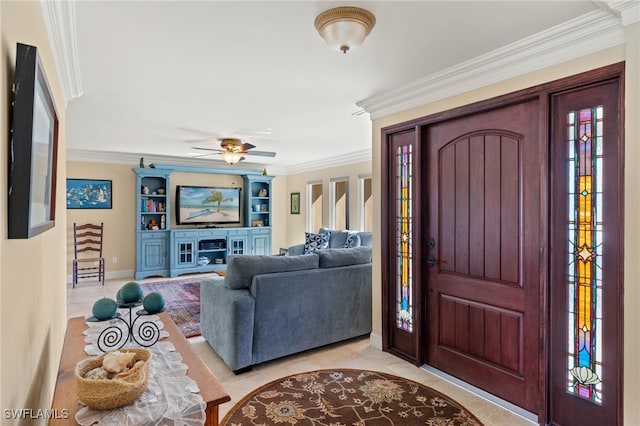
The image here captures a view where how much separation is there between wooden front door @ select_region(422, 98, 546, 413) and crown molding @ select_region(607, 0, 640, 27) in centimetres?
64

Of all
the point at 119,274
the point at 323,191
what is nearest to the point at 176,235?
the point at 119,274

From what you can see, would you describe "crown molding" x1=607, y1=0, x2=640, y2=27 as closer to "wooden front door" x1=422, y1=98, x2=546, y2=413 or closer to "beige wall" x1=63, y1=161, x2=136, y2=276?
"wooden front door" x1=422, y1=98, x2=546, y2=413

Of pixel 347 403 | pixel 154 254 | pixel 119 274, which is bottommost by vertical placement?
pixel 347 403

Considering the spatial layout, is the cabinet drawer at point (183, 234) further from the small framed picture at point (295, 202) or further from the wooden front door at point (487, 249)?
the wooden front door at point (487, 249)

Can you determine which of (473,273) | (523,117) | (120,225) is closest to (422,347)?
(473,273)

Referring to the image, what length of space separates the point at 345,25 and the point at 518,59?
1249 millimetres

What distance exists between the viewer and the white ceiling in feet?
6.31

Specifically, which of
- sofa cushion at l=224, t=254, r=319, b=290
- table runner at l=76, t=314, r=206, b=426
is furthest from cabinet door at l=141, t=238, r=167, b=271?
table runner at l=76, t=314, r=206, b=426

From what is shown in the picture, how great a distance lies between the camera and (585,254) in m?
2.14

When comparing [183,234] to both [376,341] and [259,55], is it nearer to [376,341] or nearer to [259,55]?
[376,341]

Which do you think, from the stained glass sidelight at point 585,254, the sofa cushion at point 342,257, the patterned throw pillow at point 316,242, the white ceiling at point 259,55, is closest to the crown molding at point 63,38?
the white ceiling at point 259,55

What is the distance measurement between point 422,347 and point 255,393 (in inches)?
56.7

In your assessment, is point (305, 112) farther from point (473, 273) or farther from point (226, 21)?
point (473, 273)

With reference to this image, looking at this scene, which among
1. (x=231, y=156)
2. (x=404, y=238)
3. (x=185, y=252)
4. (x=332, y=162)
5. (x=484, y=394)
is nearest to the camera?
(x=484, y=394)
